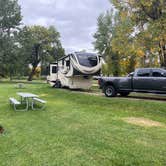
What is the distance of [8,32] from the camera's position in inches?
1837

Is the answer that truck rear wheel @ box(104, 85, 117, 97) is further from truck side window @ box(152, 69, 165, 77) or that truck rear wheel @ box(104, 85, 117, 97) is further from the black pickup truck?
truck side window @ box(152, 69, 165, 77)

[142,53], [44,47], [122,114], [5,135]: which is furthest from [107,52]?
[5,135]

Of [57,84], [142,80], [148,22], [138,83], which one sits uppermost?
[148,22]

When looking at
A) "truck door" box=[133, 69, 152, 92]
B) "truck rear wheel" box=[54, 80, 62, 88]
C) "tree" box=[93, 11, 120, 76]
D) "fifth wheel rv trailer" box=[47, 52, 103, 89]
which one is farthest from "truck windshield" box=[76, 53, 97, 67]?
"tree" box=[93, 11, 120, 76]

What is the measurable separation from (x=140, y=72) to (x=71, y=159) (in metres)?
10.6

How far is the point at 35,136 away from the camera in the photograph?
7074 mm

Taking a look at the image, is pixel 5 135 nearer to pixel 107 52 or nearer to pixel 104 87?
pixel 104 87

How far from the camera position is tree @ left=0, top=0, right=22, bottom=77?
1737 inches

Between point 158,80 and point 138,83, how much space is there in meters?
1.23

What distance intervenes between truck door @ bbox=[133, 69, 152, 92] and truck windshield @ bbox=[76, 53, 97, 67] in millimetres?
5987

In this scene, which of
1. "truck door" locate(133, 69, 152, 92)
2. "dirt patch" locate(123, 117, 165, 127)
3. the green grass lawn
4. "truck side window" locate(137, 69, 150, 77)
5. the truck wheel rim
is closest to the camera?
the green grass lawn

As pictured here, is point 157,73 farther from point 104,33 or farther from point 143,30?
point 104,33

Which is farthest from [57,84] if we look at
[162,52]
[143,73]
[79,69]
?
[143,73]

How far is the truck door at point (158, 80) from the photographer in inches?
548
